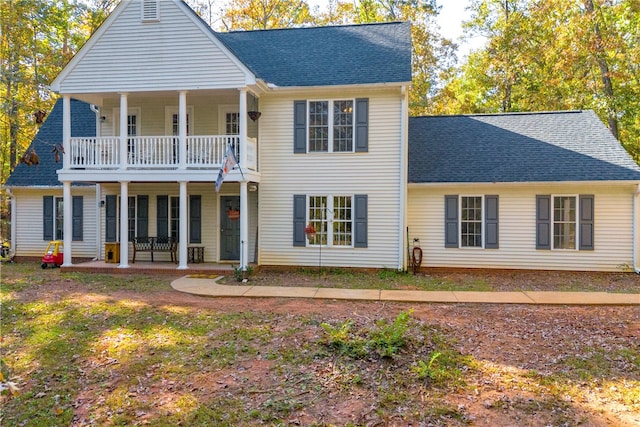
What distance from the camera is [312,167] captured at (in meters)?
13.3

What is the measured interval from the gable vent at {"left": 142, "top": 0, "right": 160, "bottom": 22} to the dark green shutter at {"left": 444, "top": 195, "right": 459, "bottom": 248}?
33.5 feet

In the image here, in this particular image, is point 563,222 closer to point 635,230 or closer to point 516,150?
point 635,230

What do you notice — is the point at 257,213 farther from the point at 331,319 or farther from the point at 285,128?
the point at 331,319

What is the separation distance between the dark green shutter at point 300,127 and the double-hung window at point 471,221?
4770 millimetres

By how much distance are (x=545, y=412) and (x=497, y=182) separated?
9.22m

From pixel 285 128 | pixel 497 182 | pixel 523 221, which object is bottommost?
pixel 523 221

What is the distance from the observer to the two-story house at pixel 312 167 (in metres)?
12.5

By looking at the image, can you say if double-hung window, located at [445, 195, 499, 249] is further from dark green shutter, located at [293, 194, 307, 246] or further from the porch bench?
the porch bench

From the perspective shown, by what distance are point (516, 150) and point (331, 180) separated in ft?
20.2

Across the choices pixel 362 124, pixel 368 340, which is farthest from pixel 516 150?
pixel 368 340

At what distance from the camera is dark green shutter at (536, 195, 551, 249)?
12.9 metres

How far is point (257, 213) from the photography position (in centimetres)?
1404

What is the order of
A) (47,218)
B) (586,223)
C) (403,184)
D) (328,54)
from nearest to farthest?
(586,223)
(403,184)
(328,54)
(47,218)

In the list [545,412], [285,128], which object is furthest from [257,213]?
[545,412]
